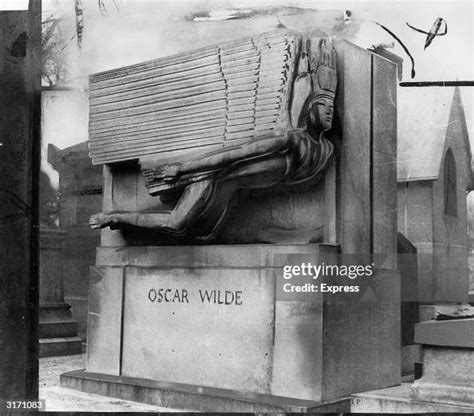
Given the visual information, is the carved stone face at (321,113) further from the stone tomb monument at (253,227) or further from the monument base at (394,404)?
the monument base at (394,404)

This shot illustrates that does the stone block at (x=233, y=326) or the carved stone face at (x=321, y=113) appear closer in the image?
the stone block at (x=233, y=326)

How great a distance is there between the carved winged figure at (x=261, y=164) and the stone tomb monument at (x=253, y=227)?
12 mm

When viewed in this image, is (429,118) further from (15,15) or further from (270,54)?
(15,15)

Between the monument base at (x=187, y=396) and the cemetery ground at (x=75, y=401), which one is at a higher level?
the monument base at (x=187, y=396)

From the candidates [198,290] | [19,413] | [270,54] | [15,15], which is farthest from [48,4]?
[19,413]

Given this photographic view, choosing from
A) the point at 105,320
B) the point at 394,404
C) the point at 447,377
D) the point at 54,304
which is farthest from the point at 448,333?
the point at 54,304

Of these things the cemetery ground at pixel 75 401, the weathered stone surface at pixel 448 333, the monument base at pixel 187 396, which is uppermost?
the weathered stone surface at pixel 448 333

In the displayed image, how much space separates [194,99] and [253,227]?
4.16 ft

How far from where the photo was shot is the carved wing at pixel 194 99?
6.32 metres

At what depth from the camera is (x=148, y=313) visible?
7023mm

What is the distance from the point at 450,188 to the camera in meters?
8.27

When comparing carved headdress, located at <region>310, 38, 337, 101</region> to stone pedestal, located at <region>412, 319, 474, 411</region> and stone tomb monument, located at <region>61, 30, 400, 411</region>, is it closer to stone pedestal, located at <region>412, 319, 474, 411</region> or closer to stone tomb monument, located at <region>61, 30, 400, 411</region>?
stone tomb monument, located at <region>61, 30, 400, 411</region>

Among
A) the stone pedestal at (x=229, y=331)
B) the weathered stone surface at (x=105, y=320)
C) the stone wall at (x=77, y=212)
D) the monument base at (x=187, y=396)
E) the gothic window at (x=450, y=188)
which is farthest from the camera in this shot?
the stone wall at (x=77, y=212)

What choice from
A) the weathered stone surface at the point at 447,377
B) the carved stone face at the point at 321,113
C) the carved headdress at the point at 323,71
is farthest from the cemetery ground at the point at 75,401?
the carved headdress at the point at 323,71
